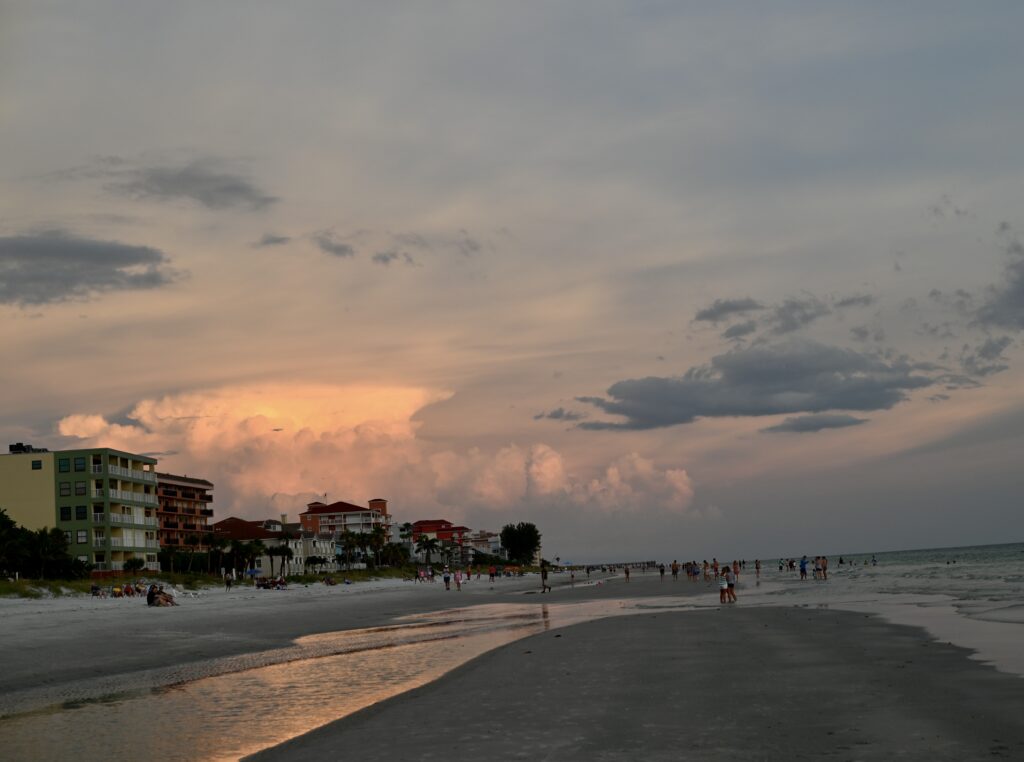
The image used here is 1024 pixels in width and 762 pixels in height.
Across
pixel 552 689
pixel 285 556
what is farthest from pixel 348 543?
pixel 552 689

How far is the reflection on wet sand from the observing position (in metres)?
14.0

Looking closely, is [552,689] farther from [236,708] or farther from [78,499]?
[78,499]

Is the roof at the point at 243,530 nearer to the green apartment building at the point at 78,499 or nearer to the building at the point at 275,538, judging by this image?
the building at the point at 275,538

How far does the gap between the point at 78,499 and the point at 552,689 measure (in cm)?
10532

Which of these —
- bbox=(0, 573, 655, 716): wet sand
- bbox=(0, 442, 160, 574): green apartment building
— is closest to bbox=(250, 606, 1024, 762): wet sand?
bbox=(0, 573, 655, 716): wet sand

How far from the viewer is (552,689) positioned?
1781 centimetres

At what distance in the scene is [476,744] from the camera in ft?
42.1

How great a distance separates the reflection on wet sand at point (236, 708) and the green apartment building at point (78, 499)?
289 feet

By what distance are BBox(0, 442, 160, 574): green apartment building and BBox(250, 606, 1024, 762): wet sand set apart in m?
96.8

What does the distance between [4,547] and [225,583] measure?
2072 centimetres

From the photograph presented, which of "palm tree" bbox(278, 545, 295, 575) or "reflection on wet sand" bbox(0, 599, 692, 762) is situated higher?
"reflection on wet sand" bbox(0, 599, 692, 762)

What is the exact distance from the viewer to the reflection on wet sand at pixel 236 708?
13992mm

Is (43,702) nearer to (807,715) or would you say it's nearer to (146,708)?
(146,708)

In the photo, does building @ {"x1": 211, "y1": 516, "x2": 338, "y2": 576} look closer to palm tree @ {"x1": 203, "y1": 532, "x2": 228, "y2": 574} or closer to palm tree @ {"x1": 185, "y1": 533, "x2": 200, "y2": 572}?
palm tree @ {"x1": 185, "y1": 533, "x2": 200, "y2": 572}
